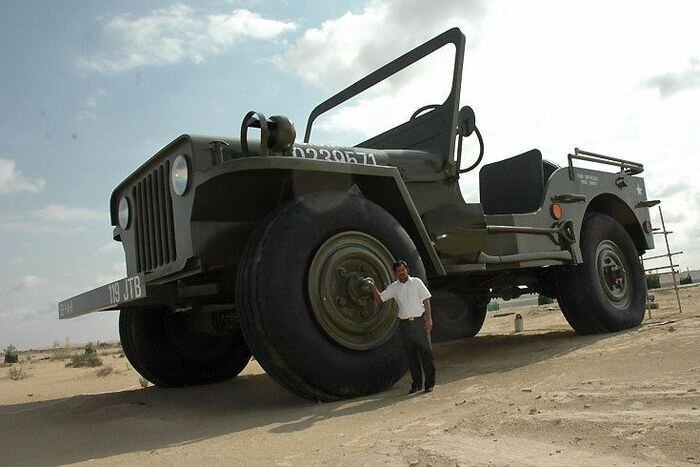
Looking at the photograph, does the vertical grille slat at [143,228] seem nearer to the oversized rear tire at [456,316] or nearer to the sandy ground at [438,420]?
the sandy ground at [438,420]

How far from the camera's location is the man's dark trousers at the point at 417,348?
13.2 ft

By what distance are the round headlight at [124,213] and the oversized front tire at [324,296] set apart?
1.49 meters

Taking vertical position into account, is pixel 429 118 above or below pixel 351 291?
above

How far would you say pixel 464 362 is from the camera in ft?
18.3

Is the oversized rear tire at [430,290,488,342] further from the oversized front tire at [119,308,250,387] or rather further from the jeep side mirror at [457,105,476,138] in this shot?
the oversized front tire at [119,308,250,387]

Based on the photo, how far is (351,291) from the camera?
3.94 meters

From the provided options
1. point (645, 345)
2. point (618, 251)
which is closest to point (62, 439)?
point (645, 345)

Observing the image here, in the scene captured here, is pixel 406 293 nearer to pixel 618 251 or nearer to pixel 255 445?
pixel 255 445

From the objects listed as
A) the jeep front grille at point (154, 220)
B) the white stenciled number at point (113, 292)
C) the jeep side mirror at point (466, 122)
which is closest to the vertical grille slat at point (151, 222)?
the jeep front grille at point (154, 220)

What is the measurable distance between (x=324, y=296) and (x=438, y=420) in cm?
112

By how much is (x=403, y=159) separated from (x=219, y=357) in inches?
96.2

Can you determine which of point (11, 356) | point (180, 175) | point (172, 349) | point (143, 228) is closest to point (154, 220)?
point (143, 228)

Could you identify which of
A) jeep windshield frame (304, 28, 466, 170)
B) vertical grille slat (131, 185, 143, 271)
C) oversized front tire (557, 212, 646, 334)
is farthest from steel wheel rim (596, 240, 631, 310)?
vertical grille slat (131, 185, 143, 271)

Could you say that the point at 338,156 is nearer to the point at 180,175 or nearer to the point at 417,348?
the point at 180,175
